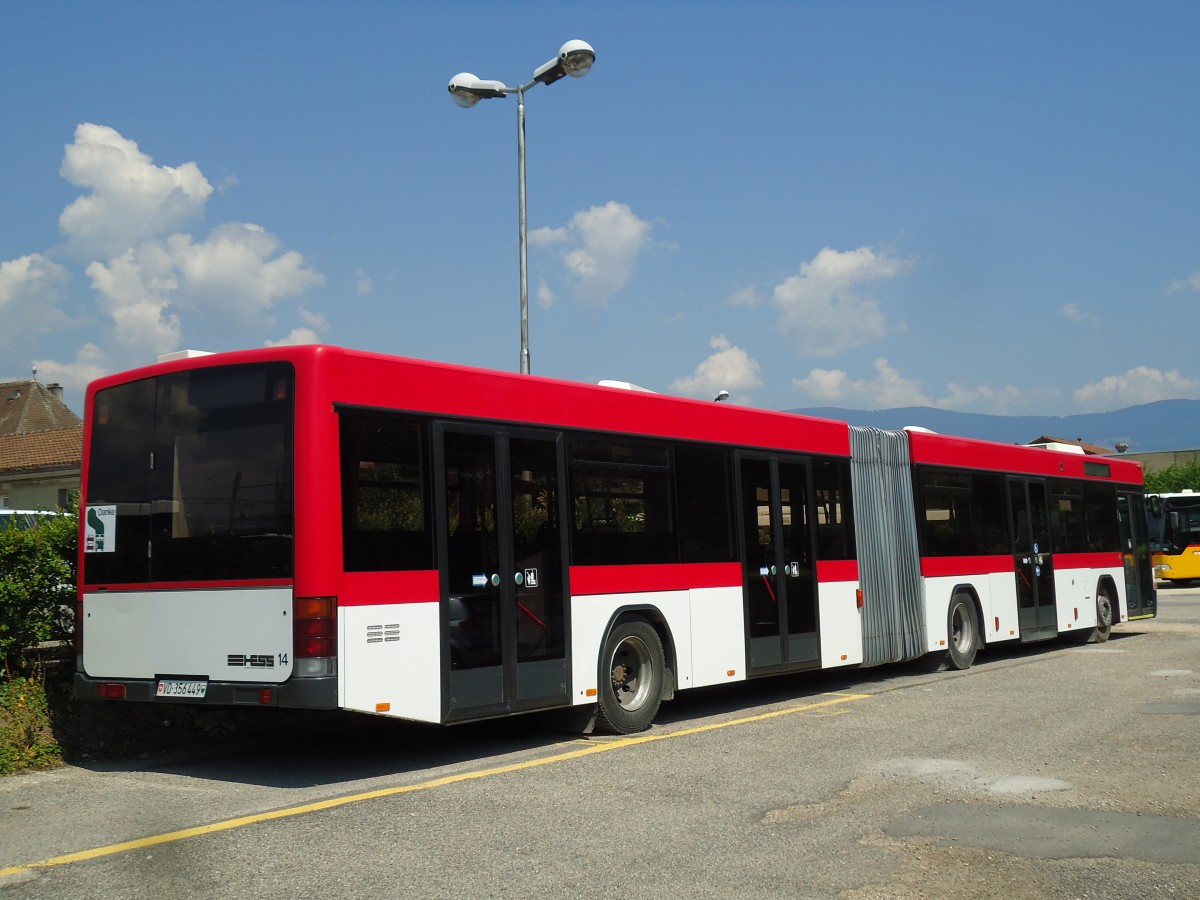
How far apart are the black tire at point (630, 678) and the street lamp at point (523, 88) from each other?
4.96 metres

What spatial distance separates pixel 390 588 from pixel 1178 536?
125 ft

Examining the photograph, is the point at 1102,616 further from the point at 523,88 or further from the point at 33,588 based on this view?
the point at 33,588

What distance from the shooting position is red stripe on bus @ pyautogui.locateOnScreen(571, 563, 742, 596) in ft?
34.0

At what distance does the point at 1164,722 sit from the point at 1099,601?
33.4 ft

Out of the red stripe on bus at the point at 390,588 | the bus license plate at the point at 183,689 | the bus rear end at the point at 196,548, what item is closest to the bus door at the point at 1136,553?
the red stripe on bus at the point at 390,588

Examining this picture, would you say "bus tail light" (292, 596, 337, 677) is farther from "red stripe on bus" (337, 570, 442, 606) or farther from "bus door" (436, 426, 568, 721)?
"bus door" (436, 426, 568, 721)

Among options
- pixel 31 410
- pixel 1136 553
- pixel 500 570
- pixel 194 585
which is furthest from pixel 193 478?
pixel 31 410

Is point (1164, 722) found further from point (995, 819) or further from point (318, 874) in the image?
point (318, 874)

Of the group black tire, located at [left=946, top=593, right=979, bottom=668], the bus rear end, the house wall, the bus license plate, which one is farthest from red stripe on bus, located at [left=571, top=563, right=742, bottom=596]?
the house wall

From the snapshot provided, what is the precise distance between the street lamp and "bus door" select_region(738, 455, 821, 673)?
11.7ft

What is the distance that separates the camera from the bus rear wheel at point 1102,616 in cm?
2025

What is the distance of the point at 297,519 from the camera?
8172 millimetres

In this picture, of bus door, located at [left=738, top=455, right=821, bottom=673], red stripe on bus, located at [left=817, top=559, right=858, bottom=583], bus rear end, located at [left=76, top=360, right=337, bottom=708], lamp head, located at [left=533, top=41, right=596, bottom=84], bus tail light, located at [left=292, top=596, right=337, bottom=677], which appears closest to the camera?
bus tail light, located at [left=292, top=596, right=337, bottom=677]

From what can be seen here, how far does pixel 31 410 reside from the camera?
60.3 metres
